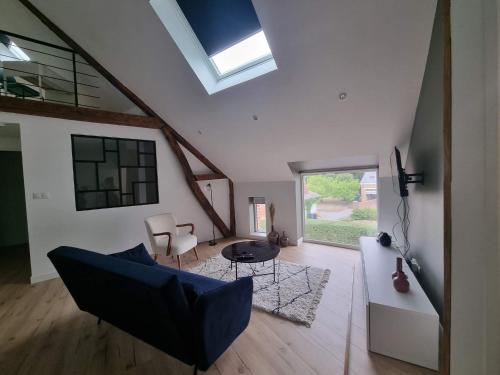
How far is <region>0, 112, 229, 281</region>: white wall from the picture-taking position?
2.98 meters

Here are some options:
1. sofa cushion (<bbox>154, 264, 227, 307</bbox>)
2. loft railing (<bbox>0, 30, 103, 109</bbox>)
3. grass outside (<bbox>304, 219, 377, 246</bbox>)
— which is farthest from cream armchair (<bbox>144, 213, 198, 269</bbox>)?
grass outside (<bbox>304, 219, 377, 246</bbox>)

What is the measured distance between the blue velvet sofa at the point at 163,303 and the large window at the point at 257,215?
3359 mm

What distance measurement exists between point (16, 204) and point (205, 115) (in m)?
5.23

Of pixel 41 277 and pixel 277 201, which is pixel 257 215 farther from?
pixel 41 277

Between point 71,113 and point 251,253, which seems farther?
point 71,113

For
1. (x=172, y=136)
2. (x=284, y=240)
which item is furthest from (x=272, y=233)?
(x=172, y=136)

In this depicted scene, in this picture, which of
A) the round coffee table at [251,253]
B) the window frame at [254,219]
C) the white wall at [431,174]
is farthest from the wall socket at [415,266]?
the window frame at [254,219]

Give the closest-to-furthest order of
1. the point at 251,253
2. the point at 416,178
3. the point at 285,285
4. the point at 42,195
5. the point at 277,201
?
the point at 416,178 → the point at 285,285 → the point at 251,253 → the point at 42,195 → the point at 277,201

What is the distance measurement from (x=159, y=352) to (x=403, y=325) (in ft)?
6.56

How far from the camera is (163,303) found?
1.21 meters

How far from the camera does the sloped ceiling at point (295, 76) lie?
1771 millimetres

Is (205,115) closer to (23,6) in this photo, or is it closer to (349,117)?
(349,117)

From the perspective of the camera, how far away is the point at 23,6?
3.16 m

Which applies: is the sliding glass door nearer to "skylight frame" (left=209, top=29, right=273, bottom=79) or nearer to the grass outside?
the grass outside
